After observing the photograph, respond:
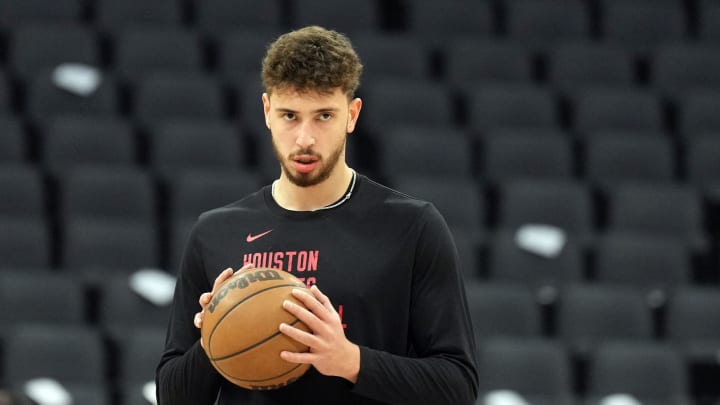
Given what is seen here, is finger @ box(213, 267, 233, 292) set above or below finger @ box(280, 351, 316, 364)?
above

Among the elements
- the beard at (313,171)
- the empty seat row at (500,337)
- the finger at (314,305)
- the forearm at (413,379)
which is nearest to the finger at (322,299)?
the finger at (314,305)

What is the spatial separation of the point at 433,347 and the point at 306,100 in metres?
0.45

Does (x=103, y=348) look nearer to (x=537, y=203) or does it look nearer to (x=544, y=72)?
(x=537, y=203)

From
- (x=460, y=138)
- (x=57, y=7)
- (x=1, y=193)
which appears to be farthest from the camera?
(x=57, y=7)

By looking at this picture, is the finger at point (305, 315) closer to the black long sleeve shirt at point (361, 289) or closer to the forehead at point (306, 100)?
the black long sleeve shirt at point (361, 289)

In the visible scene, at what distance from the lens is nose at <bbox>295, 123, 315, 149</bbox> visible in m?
1.85

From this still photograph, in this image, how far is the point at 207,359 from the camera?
6.13ft

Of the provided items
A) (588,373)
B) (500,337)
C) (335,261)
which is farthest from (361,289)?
(588,373)

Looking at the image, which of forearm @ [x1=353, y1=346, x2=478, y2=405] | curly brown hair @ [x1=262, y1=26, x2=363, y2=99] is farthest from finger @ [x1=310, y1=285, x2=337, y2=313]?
curly brown hair @ [x1=262, y1=26, x2=363, y2=99]

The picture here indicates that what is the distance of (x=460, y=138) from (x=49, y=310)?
1909 mm

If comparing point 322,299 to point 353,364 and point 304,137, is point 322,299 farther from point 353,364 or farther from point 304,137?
point 304,137

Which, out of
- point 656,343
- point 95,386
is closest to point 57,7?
point 95,386

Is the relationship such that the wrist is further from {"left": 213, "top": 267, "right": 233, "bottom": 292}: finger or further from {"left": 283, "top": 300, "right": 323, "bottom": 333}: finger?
{"left": 213, "top": 267, "right": 233, "bottom": 292}: finger

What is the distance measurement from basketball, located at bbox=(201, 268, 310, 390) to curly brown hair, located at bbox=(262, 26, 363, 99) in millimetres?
301
